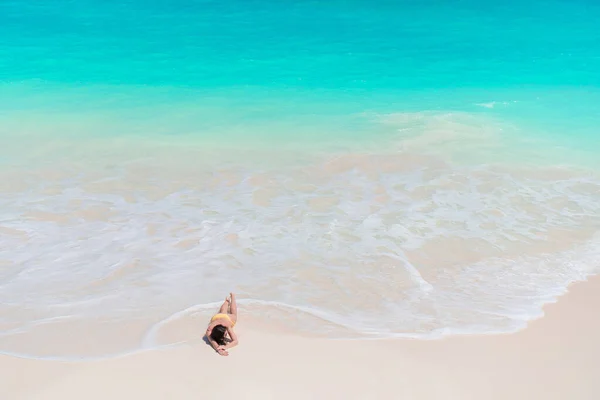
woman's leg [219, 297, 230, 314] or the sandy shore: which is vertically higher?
woman's leg [219, 297, 230, 314]

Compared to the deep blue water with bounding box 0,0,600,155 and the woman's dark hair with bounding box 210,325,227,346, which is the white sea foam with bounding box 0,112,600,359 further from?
the deep blue water with bounding box 0,0,600,155

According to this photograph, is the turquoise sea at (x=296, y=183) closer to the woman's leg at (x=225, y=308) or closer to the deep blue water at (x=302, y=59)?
the deep blue water at (x=302, y=59)

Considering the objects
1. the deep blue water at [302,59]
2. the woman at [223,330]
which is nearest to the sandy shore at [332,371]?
the woman at [223,330]

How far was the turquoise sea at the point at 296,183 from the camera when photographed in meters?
5.15

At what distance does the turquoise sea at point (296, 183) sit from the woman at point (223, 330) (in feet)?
1.20

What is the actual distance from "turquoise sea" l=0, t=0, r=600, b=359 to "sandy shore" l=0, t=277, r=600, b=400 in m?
0.23

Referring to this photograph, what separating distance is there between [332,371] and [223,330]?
89cm

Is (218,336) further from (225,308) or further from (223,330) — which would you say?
(225,308)

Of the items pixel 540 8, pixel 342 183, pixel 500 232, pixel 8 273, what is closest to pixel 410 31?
pixel 540 8

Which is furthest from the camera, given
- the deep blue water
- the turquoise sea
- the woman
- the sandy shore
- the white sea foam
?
the deep blue water

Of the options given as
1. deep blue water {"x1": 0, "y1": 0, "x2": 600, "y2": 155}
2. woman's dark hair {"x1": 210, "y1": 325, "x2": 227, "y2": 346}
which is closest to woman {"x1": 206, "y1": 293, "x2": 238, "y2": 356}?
woman's dark hair {"x1": 210, "y1": 325, "x2": 227, "y2": 346}

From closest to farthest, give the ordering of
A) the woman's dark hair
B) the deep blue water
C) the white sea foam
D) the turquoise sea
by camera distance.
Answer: the woman's dark hair → the white sea foam → the turquoise sea → the deep blue water

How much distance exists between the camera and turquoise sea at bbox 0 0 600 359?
16.9ft

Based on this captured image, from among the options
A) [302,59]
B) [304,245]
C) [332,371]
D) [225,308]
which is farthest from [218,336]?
[302,59]
